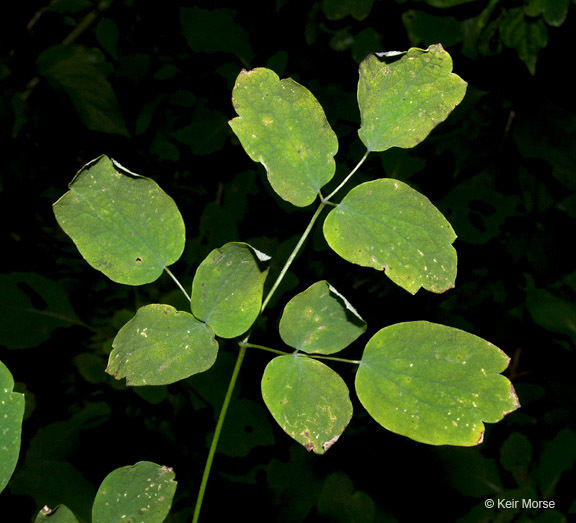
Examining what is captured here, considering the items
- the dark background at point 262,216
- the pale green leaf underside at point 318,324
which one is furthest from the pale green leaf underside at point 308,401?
the dark background at point 262,216

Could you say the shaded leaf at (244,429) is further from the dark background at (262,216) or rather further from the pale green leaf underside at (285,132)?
the pale green leaf underside at (285,132)

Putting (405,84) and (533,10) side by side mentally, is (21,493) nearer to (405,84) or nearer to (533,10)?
(405,84)

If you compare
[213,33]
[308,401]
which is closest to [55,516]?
[308,401]

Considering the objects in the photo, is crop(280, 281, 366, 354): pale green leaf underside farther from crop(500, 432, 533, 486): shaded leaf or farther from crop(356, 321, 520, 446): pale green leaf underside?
crop(500, 432, 533, 486): shaded leaf

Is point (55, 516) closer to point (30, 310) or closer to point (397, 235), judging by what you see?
point (397, 235)

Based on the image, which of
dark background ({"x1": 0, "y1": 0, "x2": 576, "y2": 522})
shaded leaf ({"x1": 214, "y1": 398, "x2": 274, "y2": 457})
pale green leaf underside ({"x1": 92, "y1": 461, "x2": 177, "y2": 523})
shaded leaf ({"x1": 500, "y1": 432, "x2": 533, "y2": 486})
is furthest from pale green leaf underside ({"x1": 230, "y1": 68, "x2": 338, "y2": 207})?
shaded leaf ({"x1": 500, "y1": 432, "x2": 533, "y2": 486})
